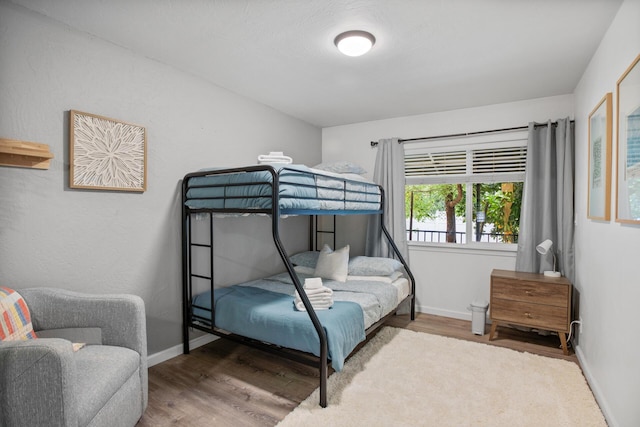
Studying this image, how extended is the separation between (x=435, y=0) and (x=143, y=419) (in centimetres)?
289

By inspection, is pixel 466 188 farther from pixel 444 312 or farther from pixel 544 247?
pixel 444 312

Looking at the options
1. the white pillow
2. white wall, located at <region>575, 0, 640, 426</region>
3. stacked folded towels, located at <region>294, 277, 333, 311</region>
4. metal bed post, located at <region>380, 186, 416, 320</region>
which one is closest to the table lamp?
white wall, located at <region>575, 0, 640, 426</region>

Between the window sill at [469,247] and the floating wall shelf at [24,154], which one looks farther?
the window sill at [469,247]

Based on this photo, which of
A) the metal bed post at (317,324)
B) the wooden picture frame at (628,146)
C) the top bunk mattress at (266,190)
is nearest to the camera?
the wooden picture frame at (628,146)

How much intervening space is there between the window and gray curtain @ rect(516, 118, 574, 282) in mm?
200

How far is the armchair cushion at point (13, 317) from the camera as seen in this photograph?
164cm

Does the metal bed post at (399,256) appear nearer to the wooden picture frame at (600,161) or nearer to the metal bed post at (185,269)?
the wooden picture frame at (600,161)

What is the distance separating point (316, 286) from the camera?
2.53m

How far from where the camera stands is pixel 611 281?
2041 millimetres

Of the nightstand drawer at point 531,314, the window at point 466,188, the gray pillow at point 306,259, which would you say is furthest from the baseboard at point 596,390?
the gray pillow at point 306,259

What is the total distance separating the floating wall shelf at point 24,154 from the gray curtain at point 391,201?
3191 mm

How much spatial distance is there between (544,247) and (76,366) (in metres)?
3.61

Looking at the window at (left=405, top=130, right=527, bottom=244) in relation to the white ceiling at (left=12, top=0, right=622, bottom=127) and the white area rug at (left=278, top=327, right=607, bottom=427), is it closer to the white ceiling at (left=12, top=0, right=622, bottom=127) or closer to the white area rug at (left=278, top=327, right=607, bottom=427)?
the white ceiling at (left=12, top=0, right=622, bottom=127)

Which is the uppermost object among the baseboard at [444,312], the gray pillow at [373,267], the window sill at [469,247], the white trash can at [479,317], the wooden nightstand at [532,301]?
the window sill at [469,247]
